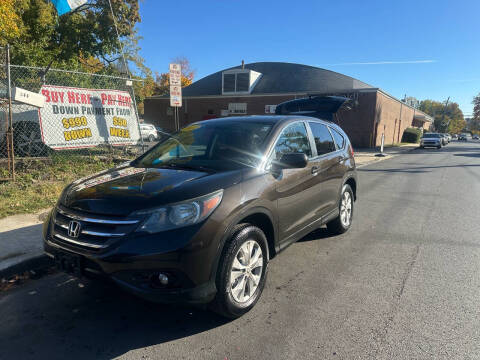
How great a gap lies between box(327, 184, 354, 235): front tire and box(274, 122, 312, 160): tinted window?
4.21 ft

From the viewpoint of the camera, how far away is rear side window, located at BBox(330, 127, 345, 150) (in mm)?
5107

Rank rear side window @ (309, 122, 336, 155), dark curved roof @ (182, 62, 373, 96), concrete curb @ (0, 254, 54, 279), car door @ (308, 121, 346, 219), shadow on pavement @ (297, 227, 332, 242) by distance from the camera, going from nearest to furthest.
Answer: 1. concrete curb @ (0, 254, 54, 279)
2. car door @ (308, 121, 346, 219)
3. rear side window @ (309, 122, 336, 155)
4. shadow on pavement @ (297, 227, 332, 242)
5. dark curved roof @ (182, 62, 373, 96)

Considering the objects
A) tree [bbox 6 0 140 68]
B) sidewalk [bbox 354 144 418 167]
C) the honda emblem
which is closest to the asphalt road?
the honda emblem

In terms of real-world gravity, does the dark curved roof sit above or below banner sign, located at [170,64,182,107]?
above

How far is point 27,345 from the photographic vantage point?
2.55 m

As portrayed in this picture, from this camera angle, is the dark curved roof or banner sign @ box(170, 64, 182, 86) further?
the dark curved roof

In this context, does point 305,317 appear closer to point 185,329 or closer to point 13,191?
point 185,329

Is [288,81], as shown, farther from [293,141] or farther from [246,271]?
[246,271]

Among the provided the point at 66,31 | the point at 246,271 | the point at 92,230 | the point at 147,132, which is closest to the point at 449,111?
the point at 147,132

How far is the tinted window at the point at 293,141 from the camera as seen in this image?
3.66 m

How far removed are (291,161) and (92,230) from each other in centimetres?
188

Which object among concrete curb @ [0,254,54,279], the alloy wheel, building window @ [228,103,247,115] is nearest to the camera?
the alloy wheel

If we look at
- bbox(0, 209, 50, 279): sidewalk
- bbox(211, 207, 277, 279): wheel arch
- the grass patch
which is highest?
bbox(211, 207, 277, 279): wheel arch

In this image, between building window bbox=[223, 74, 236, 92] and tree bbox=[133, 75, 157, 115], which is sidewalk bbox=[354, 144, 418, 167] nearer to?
tree bbox=[133, 75, 157, 115]
